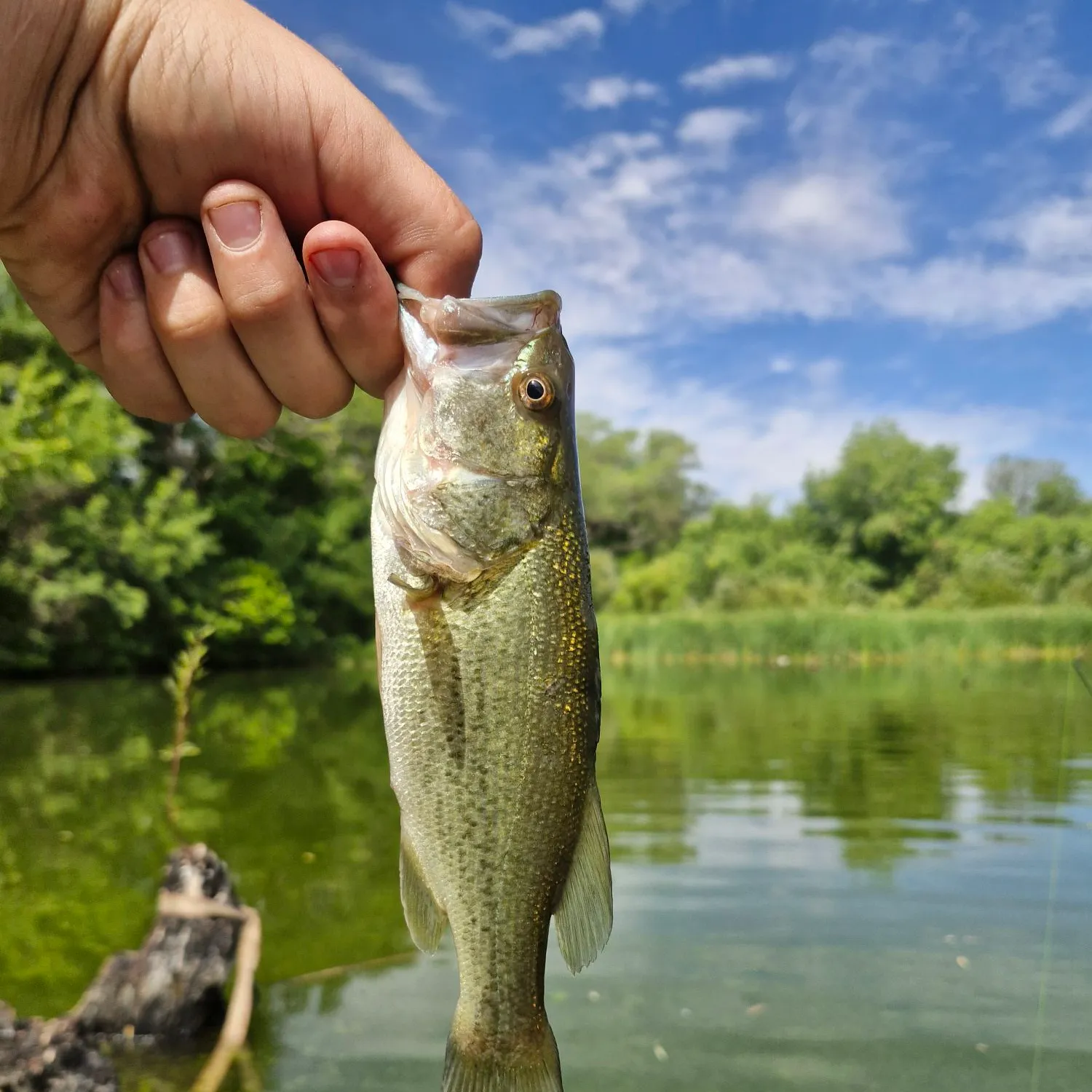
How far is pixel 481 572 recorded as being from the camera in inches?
87.4

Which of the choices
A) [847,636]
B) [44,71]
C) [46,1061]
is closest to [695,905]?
[46,1061]

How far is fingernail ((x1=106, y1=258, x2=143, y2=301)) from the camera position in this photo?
8.29ft

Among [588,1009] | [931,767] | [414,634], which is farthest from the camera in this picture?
[931,767]

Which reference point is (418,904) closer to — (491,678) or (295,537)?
(491,678)

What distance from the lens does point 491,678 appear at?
2184mm

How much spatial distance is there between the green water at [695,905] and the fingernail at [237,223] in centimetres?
379

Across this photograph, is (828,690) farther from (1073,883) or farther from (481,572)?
(481,572)

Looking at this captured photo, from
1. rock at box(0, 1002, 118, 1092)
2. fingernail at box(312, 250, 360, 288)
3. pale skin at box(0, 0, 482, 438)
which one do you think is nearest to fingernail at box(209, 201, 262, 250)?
pale skin at box(0, 0, 482, 438)

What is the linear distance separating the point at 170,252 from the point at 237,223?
262 mm

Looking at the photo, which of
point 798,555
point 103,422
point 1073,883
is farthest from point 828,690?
point 798,555

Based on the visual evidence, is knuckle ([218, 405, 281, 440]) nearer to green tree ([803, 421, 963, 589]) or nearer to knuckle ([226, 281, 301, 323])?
knuckle ([226, 281, 301, 323])

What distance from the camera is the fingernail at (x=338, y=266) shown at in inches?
87.2

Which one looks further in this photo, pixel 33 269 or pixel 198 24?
pixel 33 269

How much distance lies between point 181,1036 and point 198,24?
563cm
